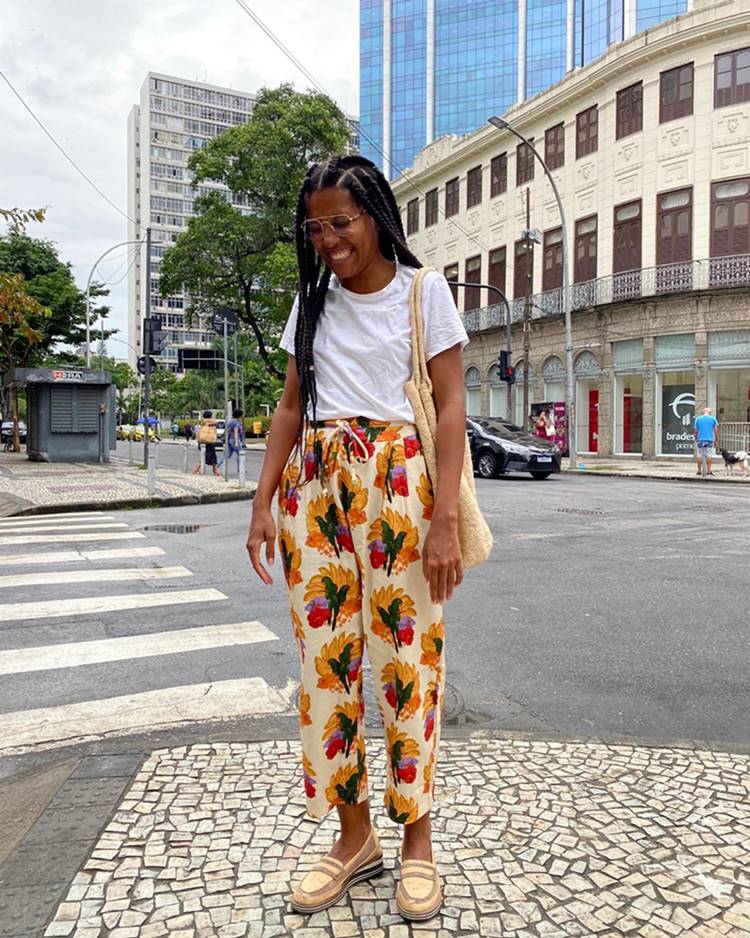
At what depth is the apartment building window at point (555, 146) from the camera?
104ft

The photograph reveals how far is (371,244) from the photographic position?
87.0 inches

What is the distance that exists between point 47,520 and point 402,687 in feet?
32.0

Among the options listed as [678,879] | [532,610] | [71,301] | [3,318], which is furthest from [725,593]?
[71,301]

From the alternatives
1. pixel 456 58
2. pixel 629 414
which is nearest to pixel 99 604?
pixel 629 414

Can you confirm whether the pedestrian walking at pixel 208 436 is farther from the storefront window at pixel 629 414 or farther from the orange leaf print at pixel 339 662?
the orange leaf print at pixel 339 662

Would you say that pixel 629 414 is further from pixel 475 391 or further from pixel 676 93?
pixel 676 93

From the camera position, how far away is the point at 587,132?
3042 centimetres

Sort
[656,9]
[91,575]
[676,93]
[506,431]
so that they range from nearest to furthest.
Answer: [91,575] → [506,431] → [676,93] → [656,9]

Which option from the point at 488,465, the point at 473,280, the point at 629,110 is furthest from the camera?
the point at 473,280

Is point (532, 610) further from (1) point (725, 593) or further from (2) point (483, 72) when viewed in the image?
(2) point (483, 72)

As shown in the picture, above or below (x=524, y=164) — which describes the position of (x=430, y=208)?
above

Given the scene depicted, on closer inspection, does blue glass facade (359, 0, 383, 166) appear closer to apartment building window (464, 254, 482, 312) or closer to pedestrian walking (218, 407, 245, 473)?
apartment building window (464, 254, 482, 312)

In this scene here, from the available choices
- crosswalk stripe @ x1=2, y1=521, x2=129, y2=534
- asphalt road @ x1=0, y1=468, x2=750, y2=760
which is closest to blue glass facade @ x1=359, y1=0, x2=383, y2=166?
crosswalk stripe @ x1=2, y1=521, x2=129, y2=534

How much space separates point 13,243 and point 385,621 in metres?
31.9
